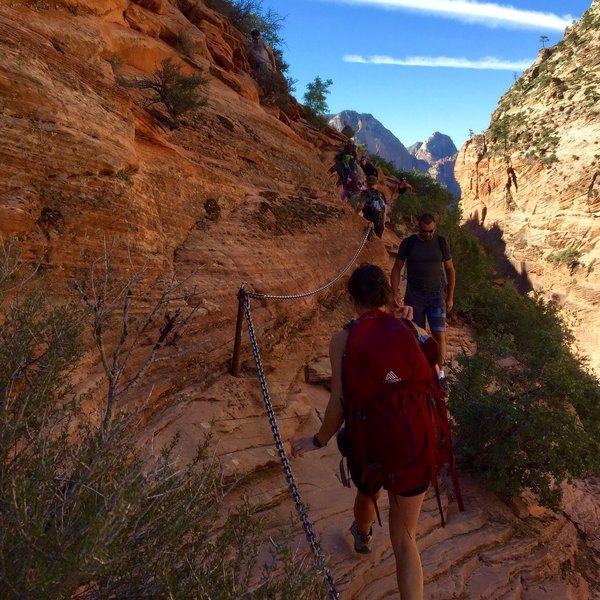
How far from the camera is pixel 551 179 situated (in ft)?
93.5

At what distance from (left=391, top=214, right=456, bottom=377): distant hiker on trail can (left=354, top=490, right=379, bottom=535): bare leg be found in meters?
2.43

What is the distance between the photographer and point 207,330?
181 inches

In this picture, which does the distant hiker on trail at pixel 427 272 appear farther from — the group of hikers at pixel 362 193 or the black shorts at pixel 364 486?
the group of hikers at pixel 362 193

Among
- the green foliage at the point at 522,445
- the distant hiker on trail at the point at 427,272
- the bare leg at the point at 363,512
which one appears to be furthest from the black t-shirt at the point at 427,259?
the bare leg at the point at 363,512

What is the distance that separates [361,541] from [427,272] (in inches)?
117

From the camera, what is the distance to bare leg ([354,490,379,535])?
2.79 metres

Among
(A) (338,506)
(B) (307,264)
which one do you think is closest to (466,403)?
(A) (338,506)

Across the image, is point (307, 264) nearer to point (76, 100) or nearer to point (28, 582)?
point (76, 100)

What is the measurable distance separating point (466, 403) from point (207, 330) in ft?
10.3

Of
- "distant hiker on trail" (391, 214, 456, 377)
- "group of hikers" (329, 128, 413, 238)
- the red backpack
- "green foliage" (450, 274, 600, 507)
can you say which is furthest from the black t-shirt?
"group of hikers" (329, 128, 413, 238)

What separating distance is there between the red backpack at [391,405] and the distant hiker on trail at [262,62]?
16133mm

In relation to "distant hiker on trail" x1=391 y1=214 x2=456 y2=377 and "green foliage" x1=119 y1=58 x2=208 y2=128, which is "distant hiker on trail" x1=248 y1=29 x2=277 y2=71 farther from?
"distant hiker on trail" x1=391 y1=214 x2=456 y2=377

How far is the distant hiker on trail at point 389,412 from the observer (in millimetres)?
1993

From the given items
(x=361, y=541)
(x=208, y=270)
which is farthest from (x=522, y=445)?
(x=208, y=270)
